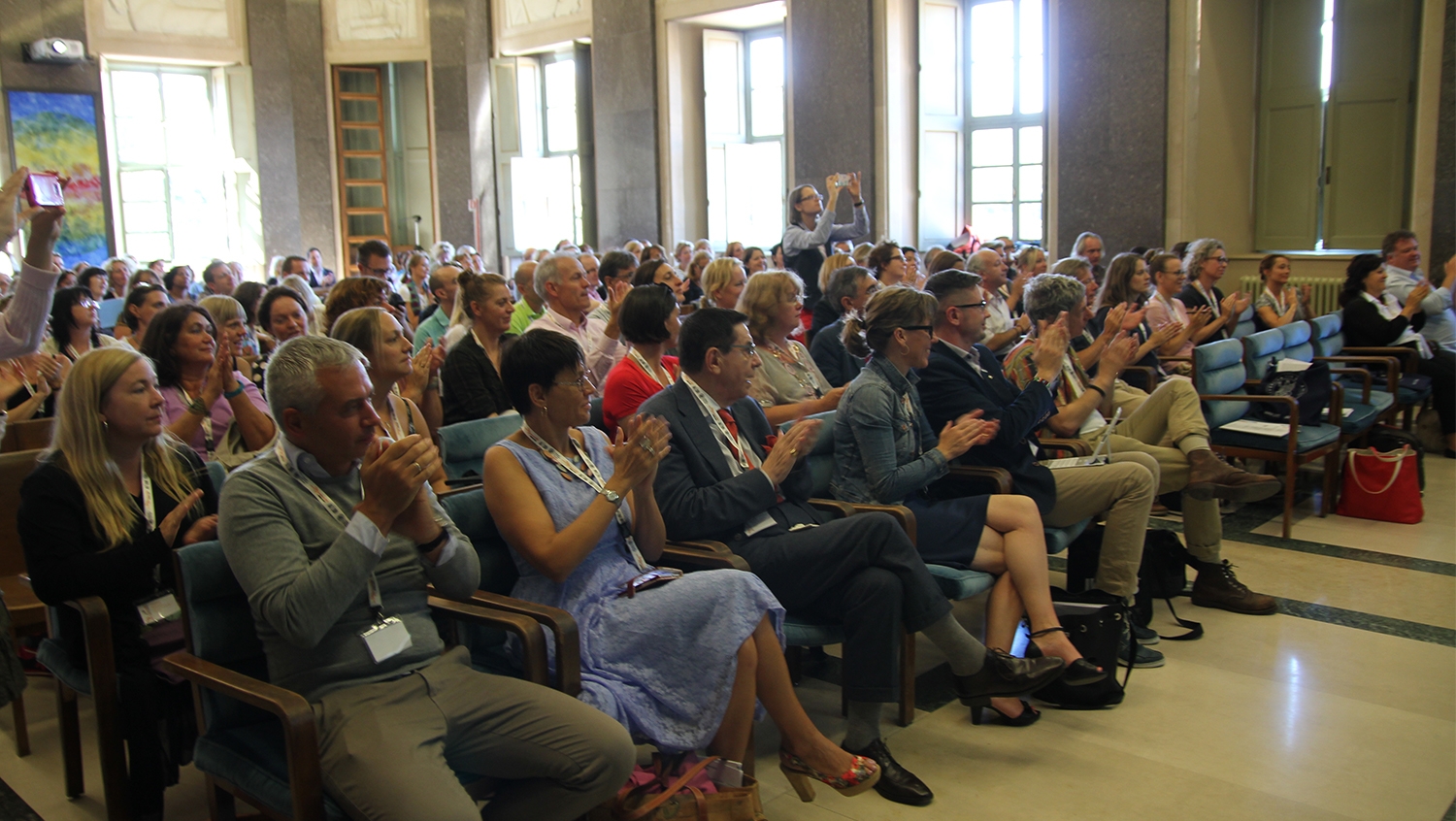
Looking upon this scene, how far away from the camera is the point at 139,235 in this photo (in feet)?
48.5

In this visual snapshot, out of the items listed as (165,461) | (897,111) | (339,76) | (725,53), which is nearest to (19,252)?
(339,76)

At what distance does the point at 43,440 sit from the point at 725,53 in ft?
35.4

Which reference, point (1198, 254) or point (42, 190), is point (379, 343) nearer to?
point (42, 190)

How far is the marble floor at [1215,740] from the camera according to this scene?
2.69m

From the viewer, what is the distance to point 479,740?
204 cm

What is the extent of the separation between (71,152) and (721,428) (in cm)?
1373

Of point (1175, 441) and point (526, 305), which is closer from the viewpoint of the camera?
point (1175, 441)

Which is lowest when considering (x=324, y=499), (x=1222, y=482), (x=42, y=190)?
(x=1222, y=482)

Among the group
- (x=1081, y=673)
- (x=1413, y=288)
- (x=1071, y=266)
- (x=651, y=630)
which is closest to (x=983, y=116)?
(x=1413, y=288)

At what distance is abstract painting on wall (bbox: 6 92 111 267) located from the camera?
13.1 meters

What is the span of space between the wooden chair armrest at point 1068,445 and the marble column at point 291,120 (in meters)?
13.8

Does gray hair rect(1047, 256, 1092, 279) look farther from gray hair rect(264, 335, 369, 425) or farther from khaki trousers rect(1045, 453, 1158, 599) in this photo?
gray hair rect(264, 335, 369, 425)

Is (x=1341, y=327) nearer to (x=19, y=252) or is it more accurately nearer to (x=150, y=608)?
(x=150, y=608)

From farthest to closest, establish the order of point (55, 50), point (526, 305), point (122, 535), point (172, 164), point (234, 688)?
1. point (172, 164)
2. point (55, 50)
3. point (526, 305)
4. point (122, 535)
5. point (234, 688)
